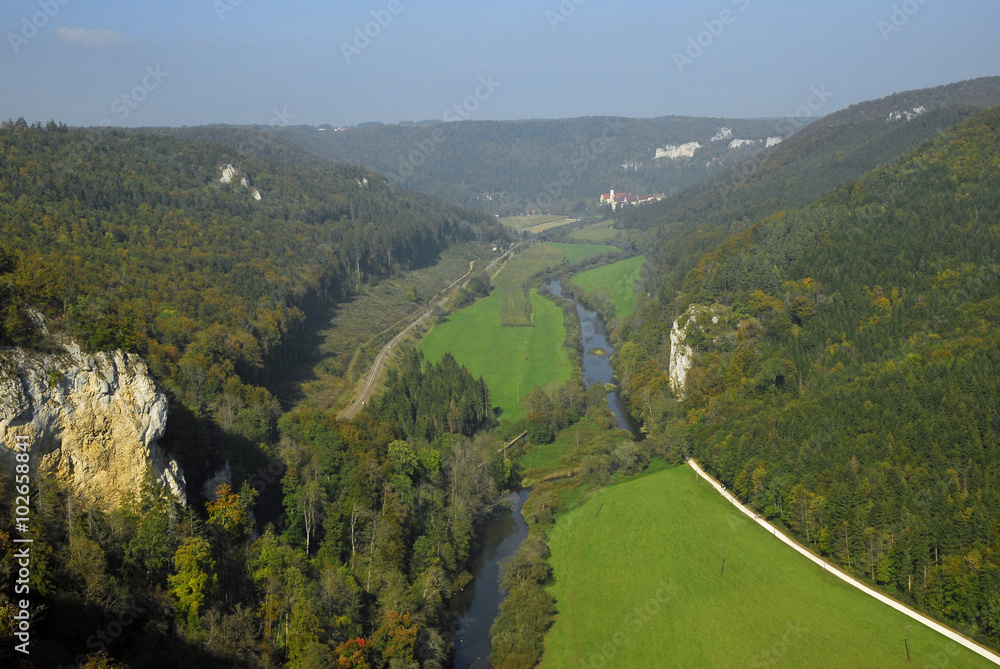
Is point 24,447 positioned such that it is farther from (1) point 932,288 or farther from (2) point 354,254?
(2) point 354,254

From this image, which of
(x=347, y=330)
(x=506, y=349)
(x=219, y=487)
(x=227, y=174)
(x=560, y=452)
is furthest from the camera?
(x=227, y=174)

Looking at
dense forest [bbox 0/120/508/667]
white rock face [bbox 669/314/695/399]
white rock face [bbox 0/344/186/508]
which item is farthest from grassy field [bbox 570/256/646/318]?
white rock face [bbox 0/344/186/508]

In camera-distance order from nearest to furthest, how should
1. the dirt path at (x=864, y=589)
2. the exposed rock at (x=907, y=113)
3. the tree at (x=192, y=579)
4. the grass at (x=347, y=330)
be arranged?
the tree at (x=192, y=579)
the dirt path at (x=864, y=589)
the grass at (x=347, y=330)
the exposed rock at (x=907, y=113)

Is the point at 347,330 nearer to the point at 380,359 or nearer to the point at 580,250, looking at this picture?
the point at 380,359

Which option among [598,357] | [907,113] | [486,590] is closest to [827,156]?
[907,113]

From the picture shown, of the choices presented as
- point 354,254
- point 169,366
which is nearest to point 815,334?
point 169,366

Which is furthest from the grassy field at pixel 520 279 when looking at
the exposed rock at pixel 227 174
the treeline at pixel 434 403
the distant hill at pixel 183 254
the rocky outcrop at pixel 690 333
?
the exposed rock at pixel 227 174

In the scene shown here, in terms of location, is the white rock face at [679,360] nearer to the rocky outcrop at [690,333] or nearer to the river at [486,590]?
the rocky outcrop at [690,333]
